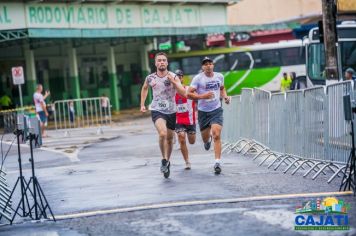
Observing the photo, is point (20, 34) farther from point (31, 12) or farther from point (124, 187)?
point (124, 187)

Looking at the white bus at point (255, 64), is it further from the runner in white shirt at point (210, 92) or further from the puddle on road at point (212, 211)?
the puddle on road at point (212, 211)

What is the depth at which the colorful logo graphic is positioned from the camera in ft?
25.2

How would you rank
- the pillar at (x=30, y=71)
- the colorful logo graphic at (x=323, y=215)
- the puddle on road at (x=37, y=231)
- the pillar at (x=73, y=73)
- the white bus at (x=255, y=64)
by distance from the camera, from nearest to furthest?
1. the colorful logo graphic at (x=323, y=215)
2. the puddle on road at (x=37, y=231)
3. the pillar at (x=30, y=71)
4. the pillar at (x=73, y=73)
5. the white bus at (x=255, y=64)

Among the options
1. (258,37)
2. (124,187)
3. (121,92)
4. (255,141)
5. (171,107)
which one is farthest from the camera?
(258,37)

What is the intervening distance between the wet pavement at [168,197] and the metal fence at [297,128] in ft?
1.44

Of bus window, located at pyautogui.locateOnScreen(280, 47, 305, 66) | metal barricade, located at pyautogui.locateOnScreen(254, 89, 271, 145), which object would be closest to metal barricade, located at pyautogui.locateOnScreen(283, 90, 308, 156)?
metal barricade, located at pyautogui.locateOnScreen(254, 89, 271, 145)

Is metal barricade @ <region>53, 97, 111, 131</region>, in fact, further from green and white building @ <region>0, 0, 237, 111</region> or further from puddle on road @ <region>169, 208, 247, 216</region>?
puddle on road @ <region>169, 208, 247, 216</region>

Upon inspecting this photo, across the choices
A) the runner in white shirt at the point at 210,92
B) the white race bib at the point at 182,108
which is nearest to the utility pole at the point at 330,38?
the white race bib at the point at 182,108

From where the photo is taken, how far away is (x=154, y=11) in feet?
154

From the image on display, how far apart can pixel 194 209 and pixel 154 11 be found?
38565 mm

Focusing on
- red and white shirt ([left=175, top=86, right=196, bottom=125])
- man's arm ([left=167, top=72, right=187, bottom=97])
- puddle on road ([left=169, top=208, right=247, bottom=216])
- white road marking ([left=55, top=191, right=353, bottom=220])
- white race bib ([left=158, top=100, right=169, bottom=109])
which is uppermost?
man's arm ([left=167, top=72, right=187, bottom=97])

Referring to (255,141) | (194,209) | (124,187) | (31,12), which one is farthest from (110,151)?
(31,12)

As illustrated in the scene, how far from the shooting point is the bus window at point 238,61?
48.9 metres

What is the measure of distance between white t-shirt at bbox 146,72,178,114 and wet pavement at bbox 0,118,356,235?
1148 millimetres
